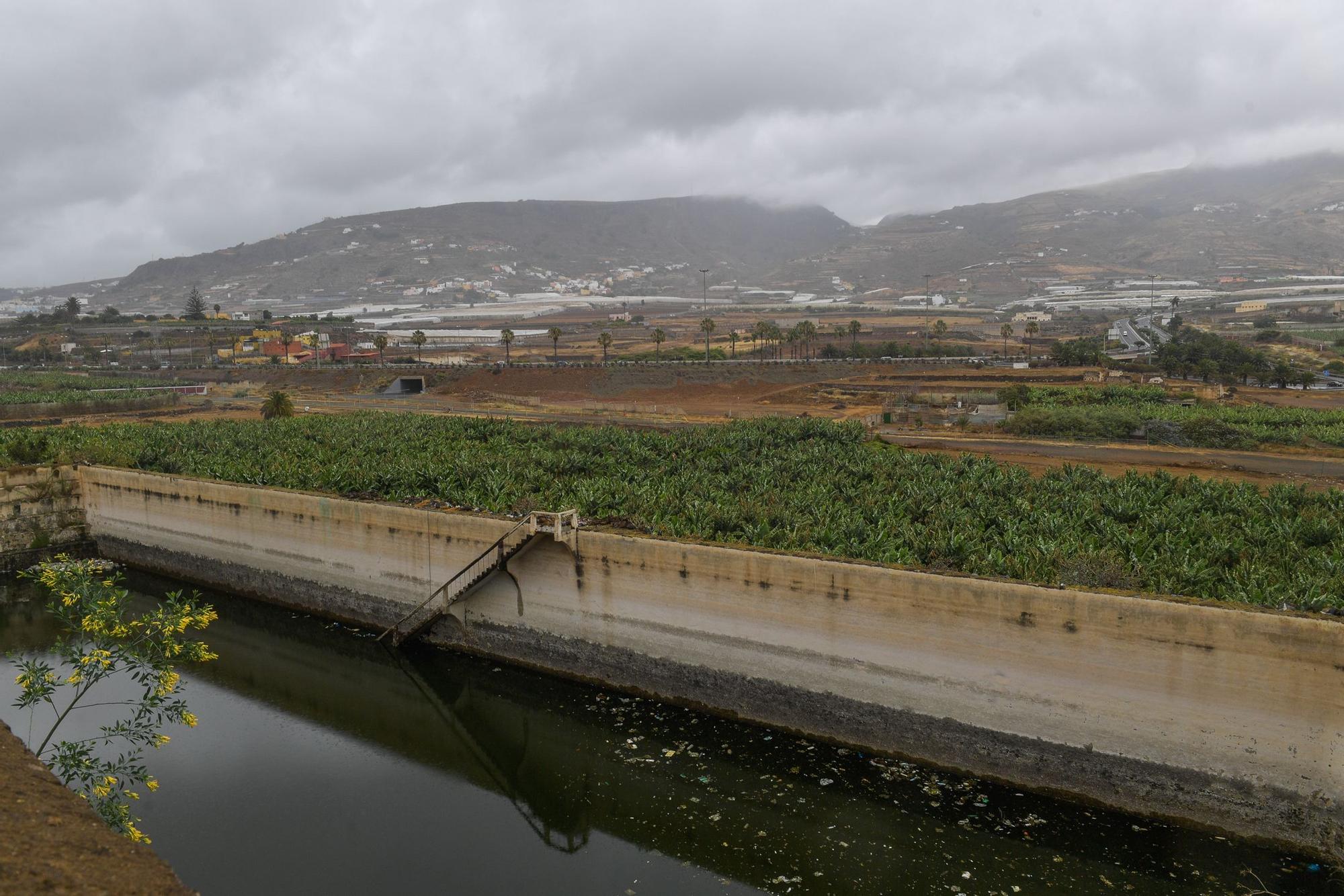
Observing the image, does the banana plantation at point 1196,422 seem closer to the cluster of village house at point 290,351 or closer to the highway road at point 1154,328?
the highway road at point 1154,328

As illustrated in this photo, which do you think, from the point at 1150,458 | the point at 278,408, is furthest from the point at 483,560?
the point at 278,408

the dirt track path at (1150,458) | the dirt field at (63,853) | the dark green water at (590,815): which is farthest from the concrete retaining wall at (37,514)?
the dirt track path at (1150,458)

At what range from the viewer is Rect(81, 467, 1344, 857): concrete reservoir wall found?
19031 mm

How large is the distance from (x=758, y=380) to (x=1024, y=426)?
40.6 metres

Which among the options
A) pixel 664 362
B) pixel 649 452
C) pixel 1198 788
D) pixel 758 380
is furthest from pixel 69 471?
pixel 664 362

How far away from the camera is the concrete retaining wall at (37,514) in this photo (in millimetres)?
43312

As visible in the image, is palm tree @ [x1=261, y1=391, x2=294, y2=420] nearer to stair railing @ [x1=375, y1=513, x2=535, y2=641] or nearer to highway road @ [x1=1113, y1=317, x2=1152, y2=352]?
stair railing @ [x1=375, y1=513, x2=535, y2=641]

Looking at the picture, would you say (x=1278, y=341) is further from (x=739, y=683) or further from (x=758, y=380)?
(x=739, y=683)

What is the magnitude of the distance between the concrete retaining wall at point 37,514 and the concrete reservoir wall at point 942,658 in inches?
856

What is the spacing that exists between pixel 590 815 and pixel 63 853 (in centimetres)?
1261

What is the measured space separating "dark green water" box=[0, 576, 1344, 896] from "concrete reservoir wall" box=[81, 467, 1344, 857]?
820 mm

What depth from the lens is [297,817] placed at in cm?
2150

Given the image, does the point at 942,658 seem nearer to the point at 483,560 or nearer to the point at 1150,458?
the point at 483,560

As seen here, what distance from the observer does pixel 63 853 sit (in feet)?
38.7
